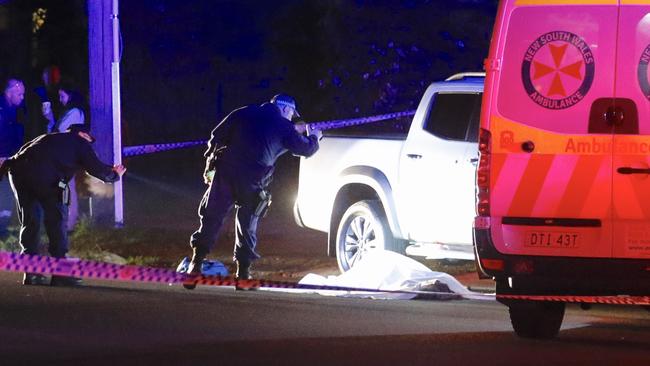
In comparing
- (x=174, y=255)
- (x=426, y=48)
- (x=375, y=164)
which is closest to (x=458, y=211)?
(x=375, y=164)

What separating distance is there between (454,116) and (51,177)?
11.3 feet

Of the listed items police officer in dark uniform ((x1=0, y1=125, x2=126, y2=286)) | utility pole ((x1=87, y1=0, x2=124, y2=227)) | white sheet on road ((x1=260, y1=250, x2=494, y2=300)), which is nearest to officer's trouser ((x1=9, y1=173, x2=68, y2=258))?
police officer in dark uniform ((x1=0, y1=125, x2=126, y2=286))

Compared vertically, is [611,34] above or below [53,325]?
above

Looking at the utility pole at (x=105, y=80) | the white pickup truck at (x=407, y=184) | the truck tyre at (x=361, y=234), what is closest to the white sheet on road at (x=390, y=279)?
the white pickup truck at (x=407, y=184)

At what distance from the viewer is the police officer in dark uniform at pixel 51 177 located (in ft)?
45.2

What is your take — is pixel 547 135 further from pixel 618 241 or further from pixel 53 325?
pixel 53 325

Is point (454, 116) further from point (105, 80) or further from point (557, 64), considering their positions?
point (105, 80)

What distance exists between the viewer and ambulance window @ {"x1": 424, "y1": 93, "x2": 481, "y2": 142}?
1334 cm

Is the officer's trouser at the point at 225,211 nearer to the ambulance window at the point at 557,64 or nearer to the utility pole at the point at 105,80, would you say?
the utility pole at the point at 105,80

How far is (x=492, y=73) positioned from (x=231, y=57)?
24052mm

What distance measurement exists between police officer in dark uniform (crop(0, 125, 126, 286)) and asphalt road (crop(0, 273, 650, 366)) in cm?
64

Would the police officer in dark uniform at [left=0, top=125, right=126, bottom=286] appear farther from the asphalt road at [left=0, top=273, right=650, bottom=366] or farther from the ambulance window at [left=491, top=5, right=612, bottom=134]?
the ambulance window at [left=491, top=5, right=612, bottom=134]

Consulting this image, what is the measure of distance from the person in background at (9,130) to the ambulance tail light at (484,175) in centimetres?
877

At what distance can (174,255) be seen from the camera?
16562 millimetres
